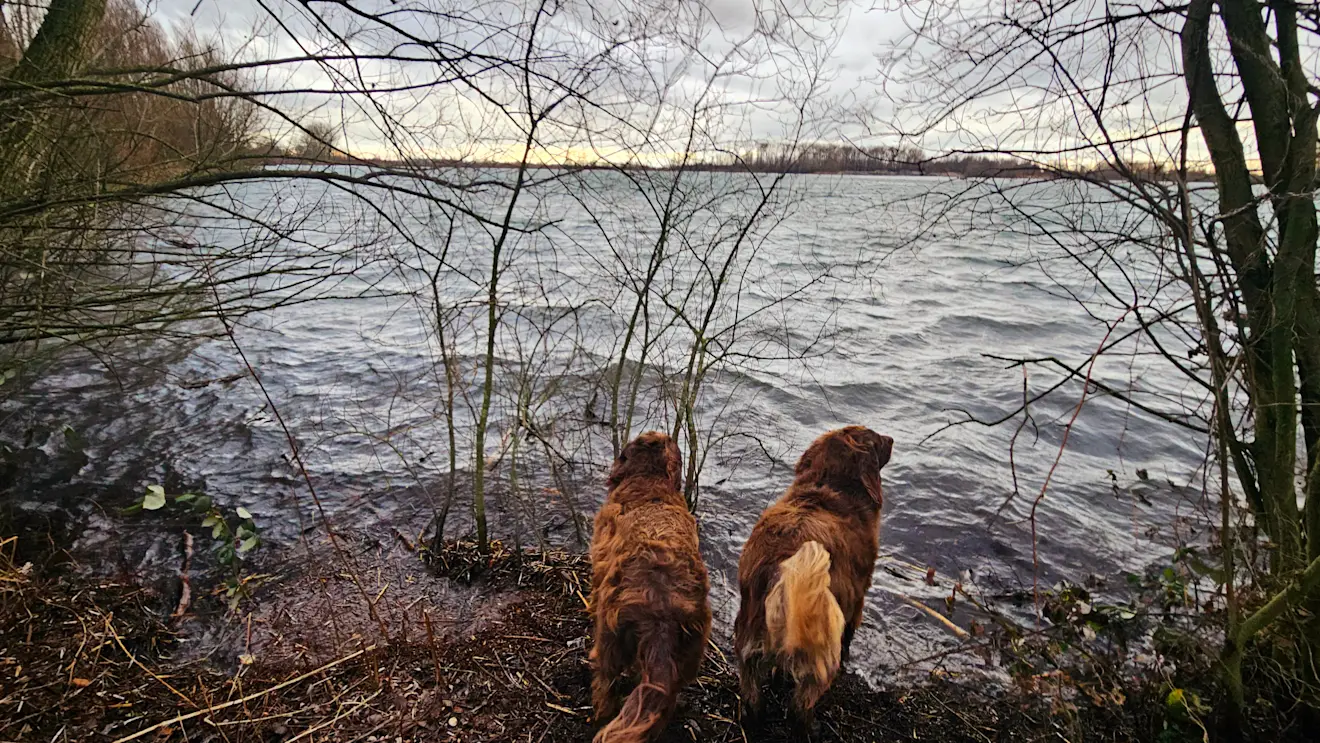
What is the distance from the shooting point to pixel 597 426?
27.3 feet

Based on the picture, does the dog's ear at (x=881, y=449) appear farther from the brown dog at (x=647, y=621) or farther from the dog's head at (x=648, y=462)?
the brown dog at (x=647, y=621)

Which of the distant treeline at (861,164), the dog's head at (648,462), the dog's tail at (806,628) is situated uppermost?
the distant treeline at (861,164)

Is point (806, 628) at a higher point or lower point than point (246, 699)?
higher

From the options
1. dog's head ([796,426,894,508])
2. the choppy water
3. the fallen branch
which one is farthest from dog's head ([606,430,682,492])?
the fallen branch

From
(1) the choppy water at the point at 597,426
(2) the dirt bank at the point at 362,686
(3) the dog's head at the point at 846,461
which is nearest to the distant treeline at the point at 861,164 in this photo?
(1) the choppy water at the point at 597,426

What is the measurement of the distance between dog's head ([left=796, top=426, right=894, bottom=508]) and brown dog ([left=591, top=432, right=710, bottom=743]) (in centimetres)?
116

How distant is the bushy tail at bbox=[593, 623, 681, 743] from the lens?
2904 millimetres

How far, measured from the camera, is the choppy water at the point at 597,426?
17.3ft

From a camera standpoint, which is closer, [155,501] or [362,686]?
[362,686]

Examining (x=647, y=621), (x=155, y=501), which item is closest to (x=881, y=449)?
(x=647, y=621)

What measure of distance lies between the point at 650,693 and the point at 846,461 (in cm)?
214

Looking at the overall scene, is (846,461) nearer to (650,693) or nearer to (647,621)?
(647,621)

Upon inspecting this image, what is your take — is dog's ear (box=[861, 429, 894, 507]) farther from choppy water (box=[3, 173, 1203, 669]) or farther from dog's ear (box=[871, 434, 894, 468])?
choppy water (box=[3, 173, 1203, 669])

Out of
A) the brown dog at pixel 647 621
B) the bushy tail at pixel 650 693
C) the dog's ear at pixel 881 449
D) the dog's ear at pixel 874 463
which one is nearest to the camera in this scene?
the bushy tail at pixel 650 693
